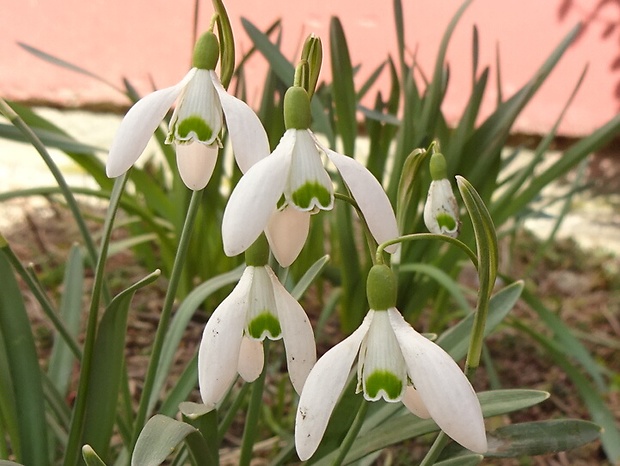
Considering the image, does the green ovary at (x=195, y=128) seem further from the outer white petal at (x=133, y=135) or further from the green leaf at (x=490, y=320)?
the green leaf at (x=490, y=320)

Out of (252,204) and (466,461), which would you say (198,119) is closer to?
(252,204)

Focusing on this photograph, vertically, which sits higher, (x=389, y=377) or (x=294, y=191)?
(x=294, y=191)

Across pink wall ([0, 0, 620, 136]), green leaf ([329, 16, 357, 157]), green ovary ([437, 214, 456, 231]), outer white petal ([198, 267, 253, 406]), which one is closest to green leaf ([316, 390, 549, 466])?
green ovary ([437, 214, 456, 231])

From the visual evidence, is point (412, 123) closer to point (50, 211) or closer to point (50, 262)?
point (50, 262)

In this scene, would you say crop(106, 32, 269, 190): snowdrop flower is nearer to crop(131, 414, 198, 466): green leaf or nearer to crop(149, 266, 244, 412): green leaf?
crop(131, 414, 198, 466): green leaf

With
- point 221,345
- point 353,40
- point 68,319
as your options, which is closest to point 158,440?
point 221,345

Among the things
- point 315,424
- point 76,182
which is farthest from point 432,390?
point 76,182

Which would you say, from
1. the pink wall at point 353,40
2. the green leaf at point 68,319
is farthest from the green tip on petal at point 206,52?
the pink wall at point 353,40
